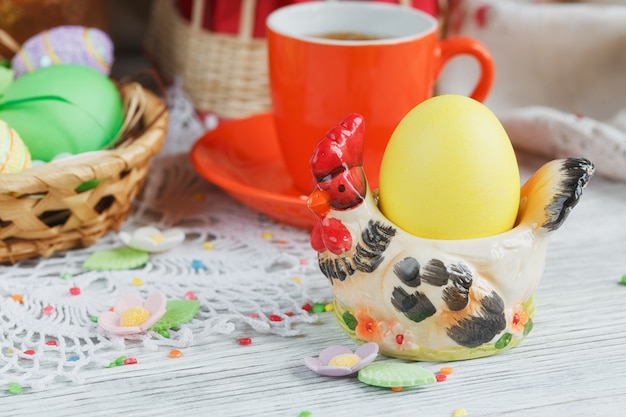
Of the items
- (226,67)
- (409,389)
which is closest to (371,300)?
(409,389)

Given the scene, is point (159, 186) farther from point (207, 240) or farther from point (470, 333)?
point (470, 333)

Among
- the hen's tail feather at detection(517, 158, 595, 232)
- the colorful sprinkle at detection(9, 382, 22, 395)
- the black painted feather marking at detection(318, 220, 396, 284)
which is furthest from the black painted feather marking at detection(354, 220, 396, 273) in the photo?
the colorful sprinkle at detection(9, 382, 22, 395)

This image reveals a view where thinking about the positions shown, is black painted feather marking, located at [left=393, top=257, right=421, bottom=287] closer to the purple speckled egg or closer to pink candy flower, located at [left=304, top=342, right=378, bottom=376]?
pink candy flower, located at [left=304, top=342, right=378, bottom=376]

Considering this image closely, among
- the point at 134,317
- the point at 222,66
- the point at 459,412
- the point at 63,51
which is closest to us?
the point at 459,412

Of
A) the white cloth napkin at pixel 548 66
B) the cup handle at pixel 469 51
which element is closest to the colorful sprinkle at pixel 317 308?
the cup handle at pixel 469 51

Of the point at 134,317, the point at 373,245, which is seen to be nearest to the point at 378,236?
the point at 373,245

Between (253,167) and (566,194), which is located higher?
(566,194)

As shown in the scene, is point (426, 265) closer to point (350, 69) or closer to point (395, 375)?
point (395, 375)
